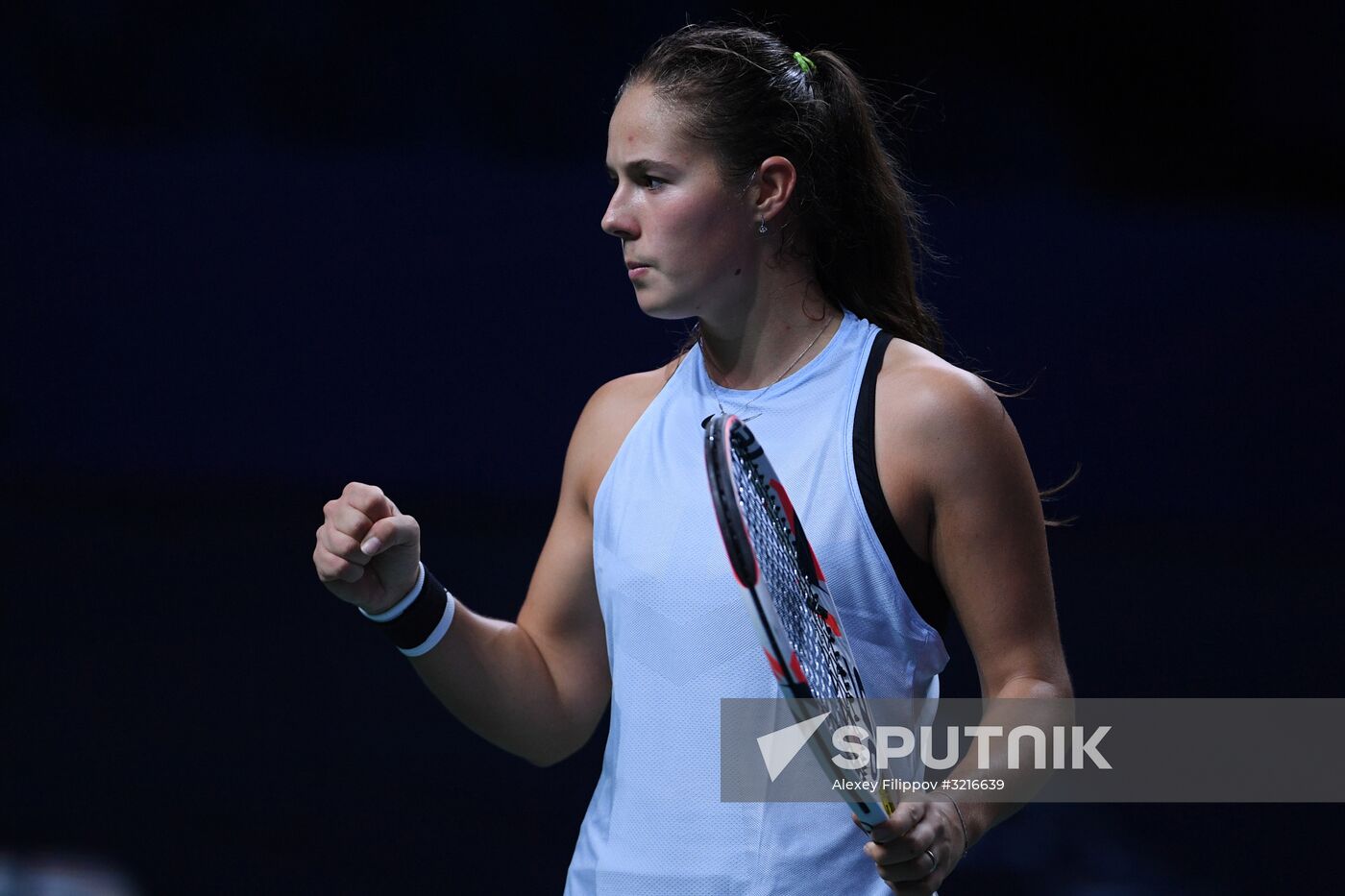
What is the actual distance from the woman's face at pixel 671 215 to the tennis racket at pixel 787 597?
0.90 ft

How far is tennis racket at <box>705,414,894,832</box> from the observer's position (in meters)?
1.10

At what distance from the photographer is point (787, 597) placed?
1.26 m

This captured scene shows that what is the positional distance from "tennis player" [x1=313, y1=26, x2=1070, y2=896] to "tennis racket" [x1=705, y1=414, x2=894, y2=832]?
0.32ft

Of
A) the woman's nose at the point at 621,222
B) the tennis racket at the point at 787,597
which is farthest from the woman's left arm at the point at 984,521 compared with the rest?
the woman's nose at the point at 621,222

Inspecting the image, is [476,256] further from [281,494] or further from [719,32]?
[719,32]

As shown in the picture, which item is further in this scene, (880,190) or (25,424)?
(25,424)

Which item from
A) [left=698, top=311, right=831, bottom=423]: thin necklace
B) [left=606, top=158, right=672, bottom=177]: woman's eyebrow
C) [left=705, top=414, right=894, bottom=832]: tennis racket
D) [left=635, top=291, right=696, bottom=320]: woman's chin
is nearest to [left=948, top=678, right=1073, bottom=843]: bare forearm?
[left=705, top=414, right=894, bottom=832]: tennis racket

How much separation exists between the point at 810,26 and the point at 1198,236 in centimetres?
162

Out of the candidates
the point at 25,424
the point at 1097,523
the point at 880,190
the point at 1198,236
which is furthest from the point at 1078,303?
the point at 880,190

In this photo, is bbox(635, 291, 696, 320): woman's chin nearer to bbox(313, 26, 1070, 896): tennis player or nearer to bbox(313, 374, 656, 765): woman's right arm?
bbox(313, 26, 1070, 896): tennis player

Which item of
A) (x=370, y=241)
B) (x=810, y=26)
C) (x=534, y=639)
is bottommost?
(x=534, y=639)

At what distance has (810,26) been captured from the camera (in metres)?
5.98

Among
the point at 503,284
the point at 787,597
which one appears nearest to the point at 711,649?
the point at 787,597

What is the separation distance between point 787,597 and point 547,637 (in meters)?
0.52
